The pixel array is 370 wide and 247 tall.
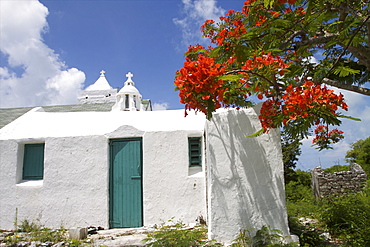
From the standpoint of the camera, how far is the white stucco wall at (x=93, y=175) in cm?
671

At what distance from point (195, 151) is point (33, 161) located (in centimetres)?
423

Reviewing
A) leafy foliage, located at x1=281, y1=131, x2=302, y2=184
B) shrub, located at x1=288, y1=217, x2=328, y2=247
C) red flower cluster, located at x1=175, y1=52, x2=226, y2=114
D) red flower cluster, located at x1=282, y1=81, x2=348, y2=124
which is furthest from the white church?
leafy foliage, located at x1=281, y1=131, x2=302, y2=184

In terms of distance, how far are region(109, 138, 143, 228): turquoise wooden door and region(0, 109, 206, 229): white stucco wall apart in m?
0.17

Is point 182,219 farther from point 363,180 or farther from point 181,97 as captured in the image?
point 363,180

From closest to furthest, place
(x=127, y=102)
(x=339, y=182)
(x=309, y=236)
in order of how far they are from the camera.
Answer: (x=309, y=236), (x=127, y=102), (x=339, y=182)

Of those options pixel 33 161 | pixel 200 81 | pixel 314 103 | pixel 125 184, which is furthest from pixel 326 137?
pixel 33 161

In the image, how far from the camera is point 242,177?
16.3 feet

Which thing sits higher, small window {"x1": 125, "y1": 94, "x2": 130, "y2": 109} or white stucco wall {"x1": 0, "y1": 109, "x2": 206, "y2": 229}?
small window {"x1": 125, "y1": 94, "x2": 130, "y2": 109}

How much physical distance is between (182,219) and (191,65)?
4.22 m

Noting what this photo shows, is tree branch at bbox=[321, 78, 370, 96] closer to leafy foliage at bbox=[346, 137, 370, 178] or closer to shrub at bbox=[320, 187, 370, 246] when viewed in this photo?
shrub at bbox=[320, 187, 370, 246]

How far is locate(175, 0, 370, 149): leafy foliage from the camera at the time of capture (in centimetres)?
353

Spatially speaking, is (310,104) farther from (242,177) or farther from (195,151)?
(195,151)

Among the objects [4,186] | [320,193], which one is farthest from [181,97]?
[320,193]

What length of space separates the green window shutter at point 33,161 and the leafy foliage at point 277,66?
512 cm
